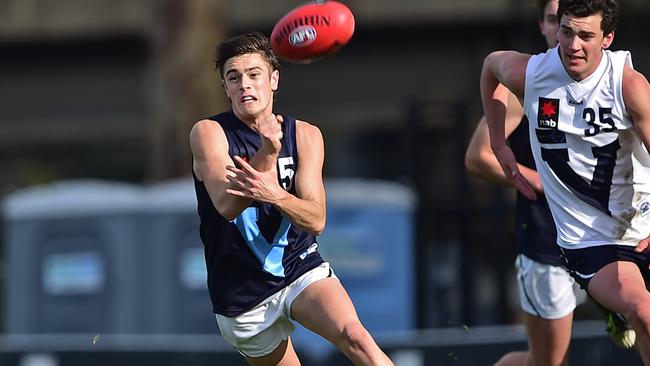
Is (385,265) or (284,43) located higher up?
(284,43)

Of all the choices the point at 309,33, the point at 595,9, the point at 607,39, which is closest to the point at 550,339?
the point at 607,39

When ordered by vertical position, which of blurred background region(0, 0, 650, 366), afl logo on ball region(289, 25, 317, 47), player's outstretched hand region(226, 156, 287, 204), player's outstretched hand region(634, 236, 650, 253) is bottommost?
blurred background region(0, 0, 650, 366)

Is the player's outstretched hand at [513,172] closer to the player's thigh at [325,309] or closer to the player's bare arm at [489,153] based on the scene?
the player's bare arm at [489,153]

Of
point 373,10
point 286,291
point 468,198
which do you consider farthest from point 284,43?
point 373,10

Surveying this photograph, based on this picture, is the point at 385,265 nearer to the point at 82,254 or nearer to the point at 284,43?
the point at 82,254

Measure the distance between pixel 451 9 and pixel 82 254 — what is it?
8794 mm

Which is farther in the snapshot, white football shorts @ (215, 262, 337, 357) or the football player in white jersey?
white football shorts @ (215, 262, 337, 357)

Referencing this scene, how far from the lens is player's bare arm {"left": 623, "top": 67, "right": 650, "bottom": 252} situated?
7172 millimetres

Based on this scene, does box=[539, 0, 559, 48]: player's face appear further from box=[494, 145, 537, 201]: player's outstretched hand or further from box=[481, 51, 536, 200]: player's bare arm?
box=[494, 145, 537, 201]: player's outstretched hand

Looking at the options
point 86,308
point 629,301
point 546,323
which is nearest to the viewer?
point 629,301

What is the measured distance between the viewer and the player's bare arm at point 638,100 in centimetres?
717

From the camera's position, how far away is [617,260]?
745 centimetres

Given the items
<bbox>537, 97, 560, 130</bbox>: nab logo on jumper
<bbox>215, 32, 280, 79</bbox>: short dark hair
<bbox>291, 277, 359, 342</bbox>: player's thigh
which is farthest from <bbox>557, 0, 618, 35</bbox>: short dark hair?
<bbox>291, 277, 359, 342</bbox>: player's thigh

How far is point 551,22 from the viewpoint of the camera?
8.45m
